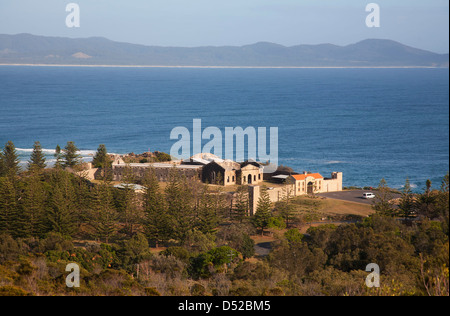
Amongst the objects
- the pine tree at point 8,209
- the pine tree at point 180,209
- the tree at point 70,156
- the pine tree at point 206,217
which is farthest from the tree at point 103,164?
the pine tree at point 206,217

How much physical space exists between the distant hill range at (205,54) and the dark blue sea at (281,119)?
6618 mm

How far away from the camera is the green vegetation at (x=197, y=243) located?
13.4 m

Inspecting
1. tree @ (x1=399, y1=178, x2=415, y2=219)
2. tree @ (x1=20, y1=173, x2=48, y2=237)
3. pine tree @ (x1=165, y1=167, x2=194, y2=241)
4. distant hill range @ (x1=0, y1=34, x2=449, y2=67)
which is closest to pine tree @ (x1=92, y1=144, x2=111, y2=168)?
pine tree @ (x1=165, y1=167, x2=194, y2=241)

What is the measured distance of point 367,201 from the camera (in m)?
26.8

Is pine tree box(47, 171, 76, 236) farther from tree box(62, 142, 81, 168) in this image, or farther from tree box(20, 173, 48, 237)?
tree box(62, 142, 81, 168)

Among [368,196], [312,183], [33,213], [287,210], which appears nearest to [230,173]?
[312,183]

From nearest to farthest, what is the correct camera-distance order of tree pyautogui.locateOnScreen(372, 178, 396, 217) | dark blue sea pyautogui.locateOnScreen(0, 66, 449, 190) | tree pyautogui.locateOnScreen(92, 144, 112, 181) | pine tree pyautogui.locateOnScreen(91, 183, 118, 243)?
1. pine tree pyautogui.locateOnScreen(91, 183, 118, 243)
2. tree pyautogui.locateOnScreen(372, 178, 396, 217)
3. tree pyautogui.locateOnScreen(92, 144, 112, 181)
4. dark blue sea pyautogui.locateOnScreen(0, 66, 449, 190)

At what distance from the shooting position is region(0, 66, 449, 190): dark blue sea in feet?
161

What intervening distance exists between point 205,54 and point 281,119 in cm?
8612

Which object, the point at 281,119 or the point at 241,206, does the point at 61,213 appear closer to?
the point at 241,206

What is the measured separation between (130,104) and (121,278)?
80.0 m

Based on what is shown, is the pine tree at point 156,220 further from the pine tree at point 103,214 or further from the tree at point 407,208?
the tree at point 407,208

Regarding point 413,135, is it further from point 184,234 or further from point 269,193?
point 184,234

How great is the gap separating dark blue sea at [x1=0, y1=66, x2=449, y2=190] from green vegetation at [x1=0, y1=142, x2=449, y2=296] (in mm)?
18201
